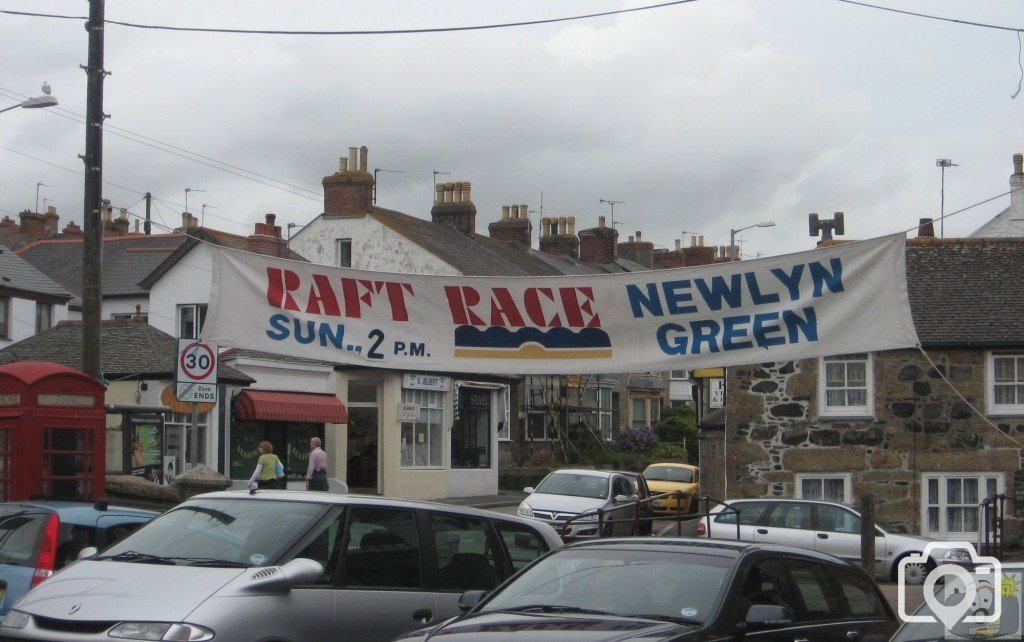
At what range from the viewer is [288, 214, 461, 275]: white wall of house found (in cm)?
4709

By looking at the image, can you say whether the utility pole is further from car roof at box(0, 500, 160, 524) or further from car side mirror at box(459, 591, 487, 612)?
car side mirror at box(459, 591, 487, 612)

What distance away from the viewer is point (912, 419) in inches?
1096

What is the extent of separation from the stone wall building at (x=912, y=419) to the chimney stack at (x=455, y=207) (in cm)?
2837

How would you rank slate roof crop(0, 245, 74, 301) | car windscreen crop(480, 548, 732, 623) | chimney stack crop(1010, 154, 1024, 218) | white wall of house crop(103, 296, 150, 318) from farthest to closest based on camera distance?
white wall of house crop(103, 296, 150, 318) < slate roof crop(0, 245, 74, 301) < chimney stack crop(1010, 154, 1024, 218) < car windscreen crop(480, 548, 732, 623)

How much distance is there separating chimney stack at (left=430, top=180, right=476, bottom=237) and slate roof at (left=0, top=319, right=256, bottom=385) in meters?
23.2

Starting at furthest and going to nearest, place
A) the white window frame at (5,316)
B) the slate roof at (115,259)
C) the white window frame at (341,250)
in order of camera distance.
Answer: the white window frame at (341,250) < the slate roof at (115,259) < the white window frame at (5,316)

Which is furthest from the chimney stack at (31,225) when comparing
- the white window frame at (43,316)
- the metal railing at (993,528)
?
the metal railing at (993,528)

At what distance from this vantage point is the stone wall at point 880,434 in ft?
90.3

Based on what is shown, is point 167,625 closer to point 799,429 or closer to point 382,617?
point 382,617

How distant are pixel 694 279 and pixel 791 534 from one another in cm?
1289

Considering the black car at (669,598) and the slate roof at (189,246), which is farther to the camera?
the slate roof at (189,246)

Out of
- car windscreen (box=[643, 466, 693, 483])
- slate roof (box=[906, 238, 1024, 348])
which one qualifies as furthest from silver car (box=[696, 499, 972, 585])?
car windscreen (box=[643, 466, 693, 483])

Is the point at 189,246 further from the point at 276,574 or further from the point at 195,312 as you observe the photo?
the point at 276,574

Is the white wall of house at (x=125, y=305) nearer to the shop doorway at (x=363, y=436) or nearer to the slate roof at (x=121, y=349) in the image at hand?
the shop doorway at (x=363, y=436)
